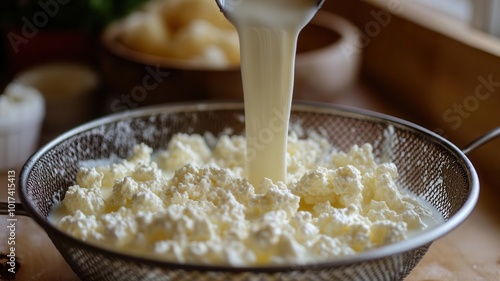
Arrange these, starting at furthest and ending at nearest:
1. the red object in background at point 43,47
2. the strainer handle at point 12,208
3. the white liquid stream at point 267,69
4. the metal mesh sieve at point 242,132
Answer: the red object in background at point 43,47 → the white liquid stream at point 267,69 → the strainer handle at point 12,208 → the metal mesh sieve at point 242,132

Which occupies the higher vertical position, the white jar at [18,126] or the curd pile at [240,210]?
the curd pile at [240,210]

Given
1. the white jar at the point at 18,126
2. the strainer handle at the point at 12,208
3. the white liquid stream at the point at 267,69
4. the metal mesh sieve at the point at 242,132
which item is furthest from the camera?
the white jar at the point at 18,126

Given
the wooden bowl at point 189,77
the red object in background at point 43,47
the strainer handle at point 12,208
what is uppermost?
the strainer handle at point 12,208

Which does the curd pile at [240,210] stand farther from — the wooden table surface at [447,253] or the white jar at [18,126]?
the white jar at [18,126]

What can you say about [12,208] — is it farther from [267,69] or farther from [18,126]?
[18,126]

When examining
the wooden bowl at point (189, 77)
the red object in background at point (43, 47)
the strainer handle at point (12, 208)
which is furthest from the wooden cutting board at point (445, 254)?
the red object in background at point (43, 47)

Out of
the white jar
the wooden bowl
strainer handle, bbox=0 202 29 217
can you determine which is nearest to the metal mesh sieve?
strainer handle, bbox=0 202 29 217
